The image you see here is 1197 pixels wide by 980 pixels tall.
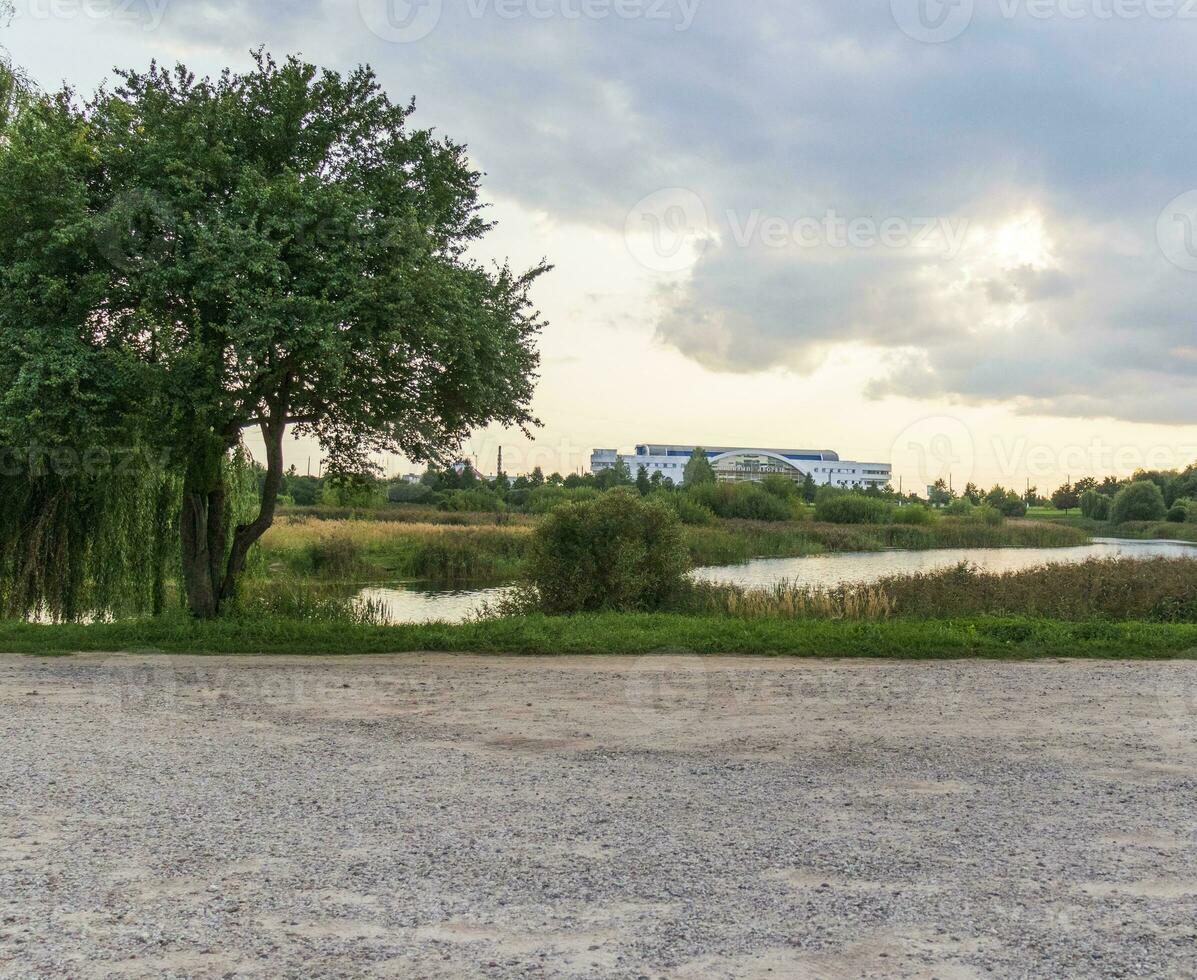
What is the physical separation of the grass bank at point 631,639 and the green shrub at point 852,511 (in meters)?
64.7

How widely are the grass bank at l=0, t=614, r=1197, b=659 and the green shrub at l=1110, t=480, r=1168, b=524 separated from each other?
272 feet

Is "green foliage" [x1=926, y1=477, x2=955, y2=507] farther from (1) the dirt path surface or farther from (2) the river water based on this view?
(1) the dirt path surface

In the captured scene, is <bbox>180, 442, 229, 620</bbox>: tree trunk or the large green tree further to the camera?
<bbox>180, 442, 229, 620</bbox>: tree trunk

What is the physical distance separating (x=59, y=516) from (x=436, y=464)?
275 inches

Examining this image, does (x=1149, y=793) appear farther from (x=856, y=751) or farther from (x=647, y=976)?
(x=647, y=976)

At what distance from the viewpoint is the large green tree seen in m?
13.6

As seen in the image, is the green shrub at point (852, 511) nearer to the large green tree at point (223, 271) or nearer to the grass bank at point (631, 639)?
the grass bank at point (631, 639)

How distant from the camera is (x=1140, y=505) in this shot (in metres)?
89.8

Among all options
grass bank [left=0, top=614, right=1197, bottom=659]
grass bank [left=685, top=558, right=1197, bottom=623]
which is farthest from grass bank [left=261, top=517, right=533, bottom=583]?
grass bank [left=0, top=614, right=1197, bottom=659]

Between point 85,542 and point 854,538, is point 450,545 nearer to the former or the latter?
point 85,542

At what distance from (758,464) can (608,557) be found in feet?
479

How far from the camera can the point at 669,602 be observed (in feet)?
71.3

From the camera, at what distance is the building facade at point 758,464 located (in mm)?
163250

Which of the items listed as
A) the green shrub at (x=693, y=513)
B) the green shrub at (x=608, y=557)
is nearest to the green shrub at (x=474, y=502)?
the green shrub at (x=693, y=513)
